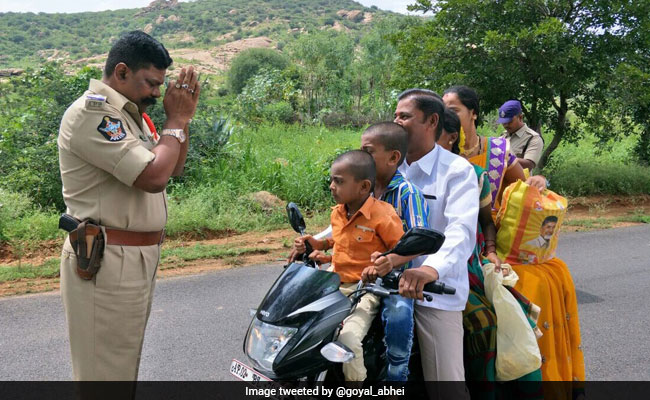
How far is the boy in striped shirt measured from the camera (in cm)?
250

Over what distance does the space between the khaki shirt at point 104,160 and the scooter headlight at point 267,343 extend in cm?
71

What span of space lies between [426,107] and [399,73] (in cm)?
893

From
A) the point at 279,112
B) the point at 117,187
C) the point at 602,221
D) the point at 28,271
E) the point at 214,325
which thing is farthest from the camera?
the point at 279,112

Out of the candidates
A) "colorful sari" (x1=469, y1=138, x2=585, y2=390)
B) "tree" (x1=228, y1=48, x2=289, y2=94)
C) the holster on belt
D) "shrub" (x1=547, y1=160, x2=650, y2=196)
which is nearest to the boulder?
"shrub" (x1=547, y1=160, x2=650, y2=196)

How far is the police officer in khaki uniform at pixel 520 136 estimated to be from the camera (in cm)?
629

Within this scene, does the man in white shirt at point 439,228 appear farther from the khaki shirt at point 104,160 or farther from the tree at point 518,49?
the tree at point 518,49

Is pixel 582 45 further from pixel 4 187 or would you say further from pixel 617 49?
pixel 4 187

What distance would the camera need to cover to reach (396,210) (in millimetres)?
2764

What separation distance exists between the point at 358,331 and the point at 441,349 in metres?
0.43

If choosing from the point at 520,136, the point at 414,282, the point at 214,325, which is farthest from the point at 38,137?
the point at 414,282

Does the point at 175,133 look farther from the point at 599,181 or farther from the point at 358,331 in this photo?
the point at 599,181

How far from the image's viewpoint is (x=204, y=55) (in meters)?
57.8

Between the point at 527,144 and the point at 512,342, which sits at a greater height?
the point at 527,144

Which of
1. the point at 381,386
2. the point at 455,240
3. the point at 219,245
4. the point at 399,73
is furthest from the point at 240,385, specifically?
the point at 399,73
